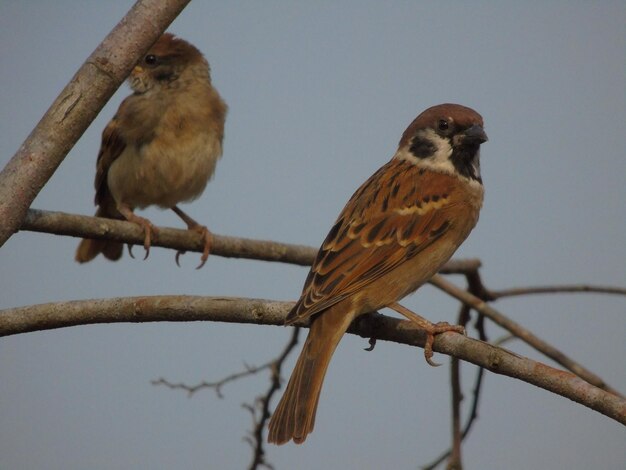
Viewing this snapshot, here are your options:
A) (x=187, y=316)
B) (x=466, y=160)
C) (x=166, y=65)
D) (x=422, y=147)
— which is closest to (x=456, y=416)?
→ (x=466, y=160)

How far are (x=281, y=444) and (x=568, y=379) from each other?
141 centimetres

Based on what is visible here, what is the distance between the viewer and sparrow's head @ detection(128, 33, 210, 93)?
7.47 m

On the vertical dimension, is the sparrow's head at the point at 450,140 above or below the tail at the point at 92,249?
above

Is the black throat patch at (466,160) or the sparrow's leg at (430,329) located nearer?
the sparrow's leg at (430,329)

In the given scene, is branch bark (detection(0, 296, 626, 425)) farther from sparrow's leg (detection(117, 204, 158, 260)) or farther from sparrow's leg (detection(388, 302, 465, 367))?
sparrow's leg (detection(117, 204, 158, 260))

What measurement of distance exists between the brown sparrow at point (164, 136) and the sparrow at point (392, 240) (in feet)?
6.92

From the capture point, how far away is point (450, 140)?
5.39m

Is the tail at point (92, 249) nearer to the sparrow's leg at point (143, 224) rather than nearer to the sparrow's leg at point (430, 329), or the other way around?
the sparrow's leg at point (143, 224)

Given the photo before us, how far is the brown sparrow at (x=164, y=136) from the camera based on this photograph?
716cm

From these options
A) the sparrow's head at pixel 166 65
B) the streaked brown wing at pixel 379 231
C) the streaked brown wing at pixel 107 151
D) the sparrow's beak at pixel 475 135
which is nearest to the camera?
the streaked brown wing at pixel 379 231

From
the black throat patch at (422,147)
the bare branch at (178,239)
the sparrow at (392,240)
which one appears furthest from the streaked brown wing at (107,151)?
the black throat patch at (422,147)

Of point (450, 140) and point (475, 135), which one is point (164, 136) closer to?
point (450, 140)

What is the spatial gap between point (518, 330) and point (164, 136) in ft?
11.0

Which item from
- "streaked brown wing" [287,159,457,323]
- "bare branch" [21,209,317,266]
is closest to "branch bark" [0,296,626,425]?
"streaked brown wing" [287,159,457,323]
